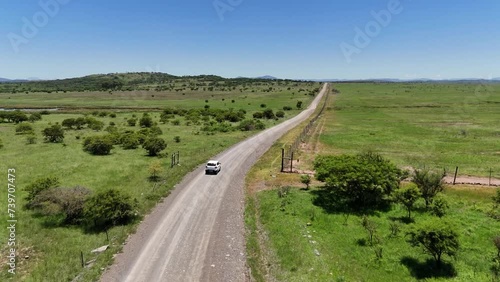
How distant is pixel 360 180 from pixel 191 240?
1569 cm


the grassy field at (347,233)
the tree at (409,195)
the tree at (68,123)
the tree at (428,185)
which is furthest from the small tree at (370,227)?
the tree at (68,123)

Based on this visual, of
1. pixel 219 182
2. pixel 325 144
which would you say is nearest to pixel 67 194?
pixel 219 182

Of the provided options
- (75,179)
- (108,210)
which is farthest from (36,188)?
(108,210)

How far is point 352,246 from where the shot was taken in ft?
77.5

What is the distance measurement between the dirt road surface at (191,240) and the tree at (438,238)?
437 inches

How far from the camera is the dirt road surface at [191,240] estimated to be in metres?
20.3

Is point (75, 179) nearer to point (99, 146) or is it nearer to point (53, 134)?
point (99, 146)

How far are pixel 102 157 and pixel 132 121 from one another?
39.1 metres

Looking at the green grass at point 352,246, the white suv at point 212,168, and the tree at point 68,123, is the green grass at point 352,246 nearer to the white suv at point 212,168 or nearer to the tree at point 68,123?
the white suv at point 212,168

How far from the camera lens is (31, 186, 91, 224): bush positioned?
28.2 m

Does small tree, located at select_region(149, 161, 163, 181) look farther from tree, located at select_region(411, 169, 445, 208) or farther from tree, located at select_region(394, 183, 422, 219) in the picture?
tree, located at select_region(411, 169, 445, 208)

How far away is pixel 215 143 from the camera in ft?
214

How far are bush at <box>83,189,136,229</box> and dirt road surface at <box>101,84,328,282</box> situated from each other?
1882mm

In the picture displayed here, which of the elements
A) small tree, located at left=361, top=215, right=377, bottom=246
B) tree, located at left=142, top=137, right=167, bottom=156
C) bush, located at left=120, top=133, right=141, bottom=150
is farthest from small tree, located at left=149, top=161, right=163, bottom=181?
small tree, located at left=361, top=215, right=377, bottom=246
